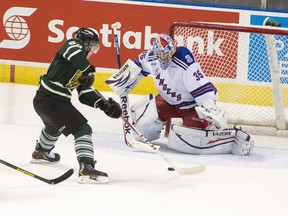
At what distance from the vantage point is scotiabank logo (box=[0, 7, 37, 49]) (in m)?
8.60

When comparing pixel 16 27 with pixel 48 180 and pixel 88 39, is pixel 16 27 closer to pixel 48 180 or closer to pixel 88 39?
pixel 88 39

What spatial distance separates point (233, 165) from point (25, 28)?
3319 mm

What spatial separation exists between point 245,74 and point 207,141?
170cm

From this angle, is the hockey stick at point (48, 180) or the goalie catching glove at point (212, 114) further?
the goalie catching glove at point (212, 114)

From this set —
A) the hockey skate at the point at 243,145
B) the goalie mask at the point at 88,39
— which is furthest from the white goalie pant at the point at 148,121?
the goalie mask at the point at 88,39

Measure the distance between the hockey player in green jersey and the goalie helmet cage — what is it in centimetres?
197

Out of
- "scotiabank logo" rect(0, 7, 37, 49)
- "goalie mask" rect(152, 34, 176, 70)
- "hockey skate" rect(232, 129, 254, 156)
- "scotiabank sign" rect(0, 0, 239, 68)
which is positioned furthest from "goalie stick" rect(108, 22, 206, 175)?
"scotiabank logo" rect(0, 7, 37, 49)

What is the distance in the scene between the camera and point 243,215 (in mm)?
4680

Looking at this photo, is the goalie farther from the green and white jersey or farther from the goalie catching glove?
the green and white jersey

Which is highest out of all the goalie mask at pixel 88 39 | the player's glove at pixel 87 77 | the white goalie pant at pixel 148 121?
the goalie mask at pixel 88 39

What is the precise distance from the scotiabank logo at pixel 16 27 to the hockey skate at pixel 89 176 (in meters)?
3.63

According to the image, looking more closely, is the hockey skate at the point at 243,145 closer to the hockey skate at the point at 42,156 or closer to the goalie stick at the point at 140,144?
the goalie stick at the point at 140,144

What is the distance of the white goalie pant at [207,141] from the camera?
6320mm

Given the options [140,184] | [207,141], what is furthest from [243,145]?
[140,184]
